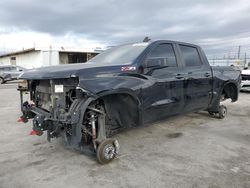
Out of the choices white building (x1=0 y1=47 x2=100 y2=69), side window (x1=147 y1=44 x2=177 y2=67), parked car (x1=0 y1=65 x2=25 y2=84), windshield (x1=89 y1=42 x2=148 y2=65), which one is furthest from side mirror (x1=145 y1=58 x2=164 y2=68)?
white building (x1=0 y1=47 x2=100 y2=69)

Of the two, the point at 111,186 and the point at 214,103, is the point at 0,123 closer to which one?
the point at 111,186

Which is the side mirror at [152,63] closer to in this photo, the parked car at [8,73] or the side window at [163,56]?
the side window at [163,56]

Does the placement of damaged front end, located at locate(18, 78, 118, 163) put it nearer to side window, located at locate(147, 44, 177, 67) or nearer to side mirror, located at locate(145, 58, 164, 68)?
side mirror, located at locate(145, 58, 164, 68)

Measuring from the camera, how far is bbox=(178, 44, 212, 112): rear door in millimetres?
5312

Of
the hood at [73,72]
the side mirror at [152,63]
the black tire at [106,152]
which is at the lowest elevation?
the black tire at [106,152]

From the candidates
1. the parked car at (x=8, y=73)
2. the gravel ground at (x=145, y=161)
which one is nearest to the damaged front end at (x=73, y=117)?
the gravel ground at (x=145, y=161)

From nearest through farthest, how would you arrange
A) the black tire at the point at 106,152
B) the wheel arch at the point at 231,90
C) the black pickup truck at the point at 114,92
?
the black pickup truck at the point at 114,92 < the black tire at the point at 106,152 < the wheel arch at the point at 231,90

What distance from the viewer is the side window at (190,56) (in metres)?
5.40

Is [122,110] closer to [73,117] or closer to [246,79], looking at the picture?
[73,117]

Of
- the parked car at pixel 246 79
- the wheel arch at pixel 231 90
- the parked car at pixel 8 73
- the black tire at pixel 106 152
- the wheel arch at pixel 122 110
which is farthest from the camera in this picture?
the parked car at pixel 8 73

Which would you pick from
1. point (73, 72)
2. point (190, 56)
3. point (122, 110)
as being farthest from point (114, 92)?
point (190, 56)

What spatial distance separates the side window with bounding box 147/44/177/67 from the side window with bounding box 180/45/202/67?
43cm

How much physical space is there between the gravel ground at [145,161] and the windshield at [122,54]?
5.24 ft

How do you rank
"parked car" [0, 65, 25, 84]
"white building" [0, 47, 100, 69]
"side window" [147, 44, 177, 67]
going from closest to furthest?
"side window" [147, 44, 177, 67] < "parked car" [0, 65, 25, 84] < "white building" [0, 47, 100, 69]
